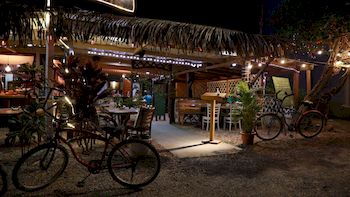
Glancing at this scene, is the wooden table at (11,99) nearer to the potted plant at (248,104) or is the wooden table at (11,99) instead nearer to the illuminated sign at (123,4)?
the illuminated sign at (123,4)

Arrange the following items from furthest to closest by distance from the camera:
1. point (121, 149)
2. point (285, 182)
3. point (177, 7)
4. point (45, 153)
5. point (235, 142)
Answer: point (177, 7) → point (235, 142) → point (285, 182) → point (121, 149) → point (45, 153)

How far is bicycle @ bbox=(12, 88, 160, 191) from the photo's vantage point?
374 cm

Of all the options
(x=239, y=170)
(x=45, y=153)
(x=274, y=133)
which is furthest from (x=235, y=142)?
(x=45, y=153)

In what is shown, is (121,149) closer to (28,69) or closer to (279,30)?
(28,69)

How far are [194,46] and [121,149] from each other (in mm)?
2125

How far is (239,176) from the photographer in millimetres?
4750

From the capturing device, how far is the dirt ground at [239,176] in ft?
13.1

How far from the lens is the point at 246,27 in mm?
16156

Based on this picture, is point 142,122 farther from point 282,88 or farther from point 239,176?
point 282,88

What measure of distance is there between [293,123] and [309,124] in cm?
48

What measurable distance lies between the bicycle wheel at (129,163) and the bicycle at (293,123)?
414 cm

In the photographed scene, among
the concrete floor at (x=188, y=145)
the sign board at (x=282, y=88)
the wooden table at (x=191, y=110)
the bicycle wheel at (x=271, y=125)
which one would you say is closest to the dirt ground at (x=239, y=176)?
the concrete floor at (x=188, y=145)

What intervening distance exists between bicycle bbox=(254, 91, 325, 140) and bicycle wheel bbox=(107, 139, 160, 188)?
13.6 feet

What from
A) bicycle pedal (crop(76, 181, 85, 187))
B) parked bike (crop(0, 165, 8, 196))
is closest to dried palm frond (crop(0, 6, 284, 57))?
parked bike (crop(0, 165, 8, 196))
